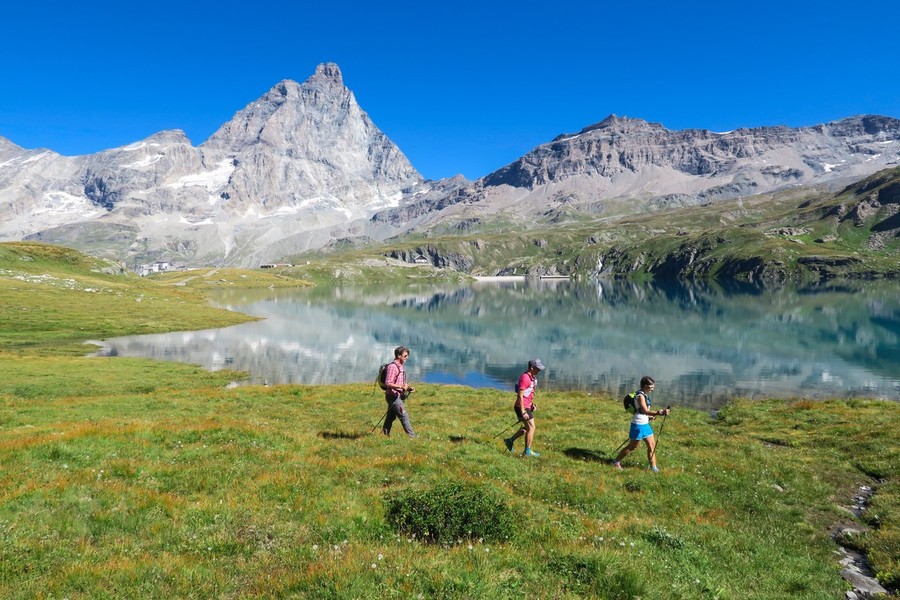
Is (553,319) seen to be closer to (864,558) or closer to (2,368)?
(2,368)

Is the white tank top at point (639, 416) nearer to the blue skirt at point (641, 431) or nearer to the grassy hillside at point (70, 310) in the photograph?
the blue skirt at point (641, 431)

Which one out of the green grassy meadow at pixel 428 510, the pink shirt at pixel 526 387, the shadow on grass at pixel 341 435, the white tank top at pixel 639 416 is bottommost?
the shadow on grass at pixel 341 435

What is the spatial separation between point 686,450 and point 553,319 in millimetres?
113975

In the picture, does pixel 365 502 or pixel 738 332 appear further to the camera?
pixel 738 332

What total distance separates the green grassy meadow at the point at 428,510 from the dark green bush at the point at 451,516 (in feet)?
0.20

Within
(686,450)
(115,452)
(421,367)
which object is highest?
(115,452)

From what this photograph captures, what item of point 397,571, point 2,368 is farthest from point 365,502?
point 2,368

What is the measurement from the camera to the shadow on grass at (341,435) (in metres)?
22.0

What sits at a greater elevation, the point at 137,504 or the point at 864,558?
the point at 137,504

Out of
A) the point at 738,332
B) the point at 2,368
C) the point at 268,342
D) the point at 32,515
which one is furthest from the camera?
the point at 738,332

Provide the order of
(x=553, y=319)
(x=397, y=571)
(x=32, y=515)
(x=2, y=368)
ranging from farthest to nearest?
(x=553, y=319) < (x=2, y=368) < (x=32, y=515) < (x=397, y=571)

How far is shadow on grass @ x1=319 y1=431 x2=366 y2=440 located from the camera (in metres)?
22.0

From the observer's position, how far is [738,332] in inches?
4129

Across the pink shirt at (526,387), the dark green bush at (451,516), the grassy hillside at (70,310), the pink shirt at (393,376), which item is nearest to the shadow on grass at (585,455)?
the pink shirt at (526,387)
